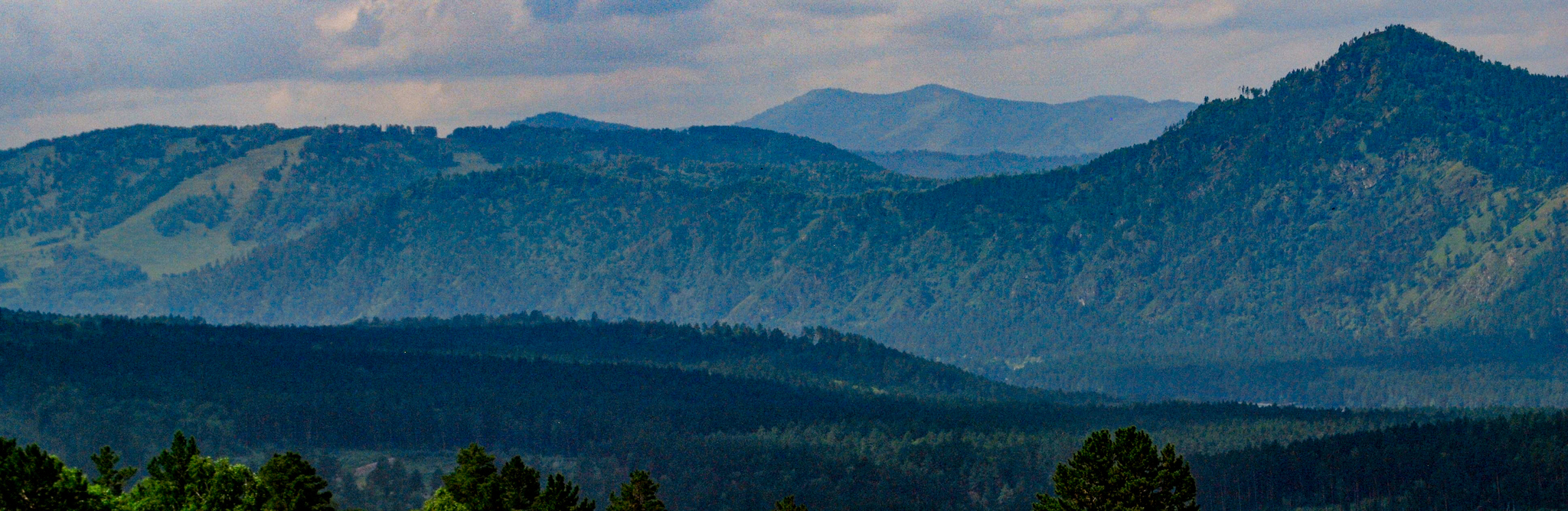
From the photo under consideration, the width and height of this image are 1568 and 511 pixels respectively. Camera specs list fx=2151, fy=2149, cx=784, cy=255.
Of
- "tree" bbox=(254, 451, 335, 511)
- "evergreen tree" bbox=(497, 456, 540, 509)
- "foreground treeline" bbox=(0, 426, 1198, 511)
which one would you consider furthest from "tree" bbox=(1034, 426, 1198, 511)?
"tree" bbox=(254, 451, 335, 511)

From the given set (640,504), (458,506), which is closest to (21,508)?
(458,506)

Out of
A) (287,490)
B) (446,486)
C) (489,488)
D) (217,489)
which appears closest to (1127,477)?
(489,488)

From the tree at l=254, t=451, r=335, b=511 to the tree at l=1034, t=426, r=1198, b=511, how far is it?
3968cm

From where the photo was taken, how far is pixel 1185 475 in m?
102

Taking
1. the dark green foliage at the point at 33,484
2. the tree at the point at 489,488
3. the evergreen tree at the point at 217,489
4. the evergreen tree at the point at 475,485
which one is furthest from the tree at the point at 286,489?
the dark green foliage at the point at 33,484

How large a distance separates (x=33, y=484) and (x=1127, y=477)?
5101 cm

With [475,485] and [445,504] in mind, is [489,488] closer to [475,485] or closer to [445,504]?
[475,485]

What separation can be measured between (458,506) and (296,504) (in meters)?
8.46

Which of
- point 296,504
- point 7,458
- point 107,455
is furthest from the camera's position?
point 107,455

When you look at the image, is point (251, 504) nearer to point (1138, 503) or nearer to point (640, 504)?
point (640, 504)

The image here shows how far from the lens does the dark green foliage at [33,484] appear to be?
98750 mm

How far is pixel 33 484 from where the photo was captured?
326 feet

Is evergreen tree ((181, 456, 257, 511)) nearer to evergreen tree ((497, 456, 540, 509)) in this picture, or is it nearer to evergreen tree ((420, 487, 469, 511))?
evergreen tree ((420, 487, 469, 511))

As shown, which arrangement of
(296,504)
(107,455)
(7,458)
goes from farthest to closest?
(107,455) → (296,504) → (7,458)
